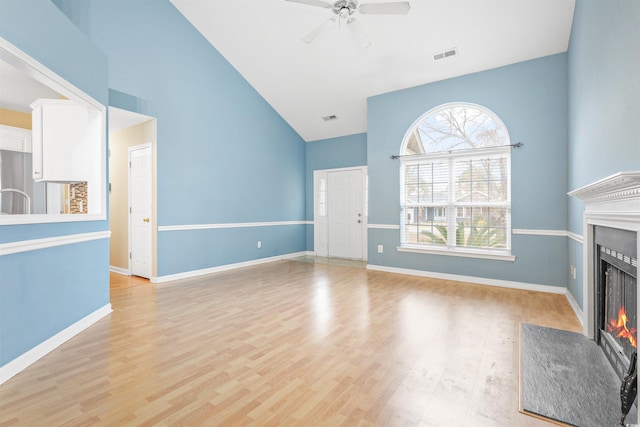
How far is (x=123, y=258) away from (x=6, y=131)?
2.35m

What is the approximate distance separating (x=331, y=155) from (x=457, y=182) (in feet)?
10.2

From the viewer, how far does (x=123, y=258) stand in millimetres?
5090

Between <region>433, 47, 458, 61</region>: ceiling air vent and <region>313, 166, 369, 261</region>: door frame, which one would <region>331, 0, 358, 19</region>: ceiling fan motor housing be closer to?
<region>433, 47, 458, 61</region>: ceiling air vent

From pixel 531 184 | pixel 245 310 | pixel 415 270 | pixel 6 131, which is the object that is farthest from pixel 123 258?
pixel 531 184

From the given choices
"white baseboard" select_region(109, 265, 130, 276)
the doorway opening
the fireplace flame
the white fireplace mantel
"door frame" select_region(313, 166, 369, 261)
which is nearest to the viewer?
the white fireplace mantel

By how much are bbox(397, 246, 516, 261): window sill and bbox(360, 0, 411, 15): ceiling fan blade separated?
330 cm

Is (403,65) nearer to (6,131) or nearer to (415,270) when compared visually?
(415,270)

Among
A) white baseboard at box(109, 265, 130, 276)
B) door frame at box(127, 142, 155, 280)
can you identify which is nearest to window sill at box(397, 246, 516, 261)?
door frame at box(127, 142, 155, 280)

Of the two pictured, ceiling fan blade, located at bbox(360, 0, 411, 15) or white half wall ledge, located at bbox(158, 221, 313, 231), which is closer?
ceiling fan blade, located at bbox(360, 0, 411, 15)

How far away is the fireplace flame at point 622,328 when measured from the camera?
5.67 feet

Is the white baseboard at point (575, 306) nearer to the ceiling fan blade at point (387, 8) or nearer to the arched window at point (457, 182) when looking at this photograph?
the arched window at point (457, 182)

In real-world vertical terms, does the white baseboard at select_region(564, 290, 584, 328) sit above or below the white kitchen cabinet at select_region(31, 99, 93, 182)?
below

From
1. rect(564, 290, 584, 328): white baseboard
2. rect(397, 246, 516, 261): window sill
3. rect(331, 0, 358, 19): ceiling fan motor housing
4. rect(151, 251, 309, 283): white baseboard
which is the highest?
rect(331, 0, 358, 19): ceiling fan motor housing

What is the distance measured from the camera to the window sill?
13.9ft
